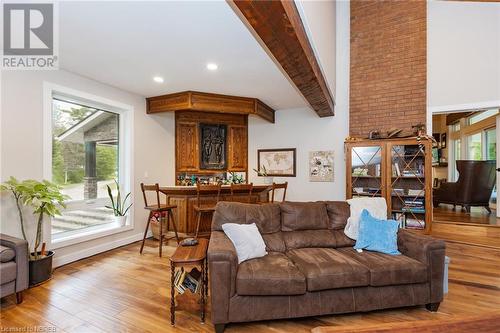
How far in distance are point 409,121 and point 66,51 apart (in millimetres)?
5020

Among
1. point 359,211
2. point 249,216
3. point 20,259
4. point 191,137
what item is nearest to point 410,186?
point 359,211

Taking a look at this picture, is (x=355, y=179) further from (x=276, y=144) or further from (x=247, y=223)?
(x=247, y=223)

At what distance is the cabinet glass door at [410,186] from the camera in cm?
386

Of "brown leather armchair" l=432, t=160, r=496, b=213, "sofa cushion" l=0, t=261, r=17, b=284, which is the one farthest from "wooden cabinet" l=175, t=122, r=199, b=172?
"brown leather armchair" l=432, t=160, r=496, b=213

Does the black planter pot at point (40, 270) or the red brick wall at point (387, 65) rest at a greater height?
the red brick wall at point (387, 65)

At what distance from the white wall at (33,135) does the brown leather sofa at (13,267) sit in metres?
0.59

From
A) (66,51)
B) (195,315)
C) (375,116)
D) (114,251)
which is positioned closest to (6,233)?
(114,251)

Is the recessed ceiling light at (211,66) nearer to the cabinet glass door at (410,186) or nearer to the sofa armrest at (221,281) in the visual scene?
the sofa armrest at (221,281)

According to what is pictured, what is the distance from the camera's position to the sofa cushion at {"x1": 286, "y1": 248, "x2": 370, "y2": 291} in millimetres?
2025

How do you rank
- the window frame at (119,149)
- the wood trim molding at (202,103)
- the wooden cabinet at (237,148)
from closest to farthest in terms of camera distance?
the window frame at (119,149)
the wood trim molding at (202,103)
the wooden cabinet at (237,148)

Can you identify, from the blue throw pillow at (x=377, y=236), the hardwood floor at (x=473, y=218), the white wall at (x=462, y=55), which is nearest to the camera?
the blue throw pillow at (x=377, y=236)

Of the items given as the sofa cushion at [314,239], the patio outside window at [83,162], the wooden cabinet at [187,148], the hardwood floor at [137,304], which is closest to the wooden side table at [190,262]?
the hardwood floor at [137,304]

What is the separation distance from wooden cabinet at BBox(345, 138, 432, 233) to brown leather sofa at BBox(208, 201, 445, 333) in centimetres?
160

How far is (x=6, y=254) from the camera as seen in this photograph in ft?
7.43
